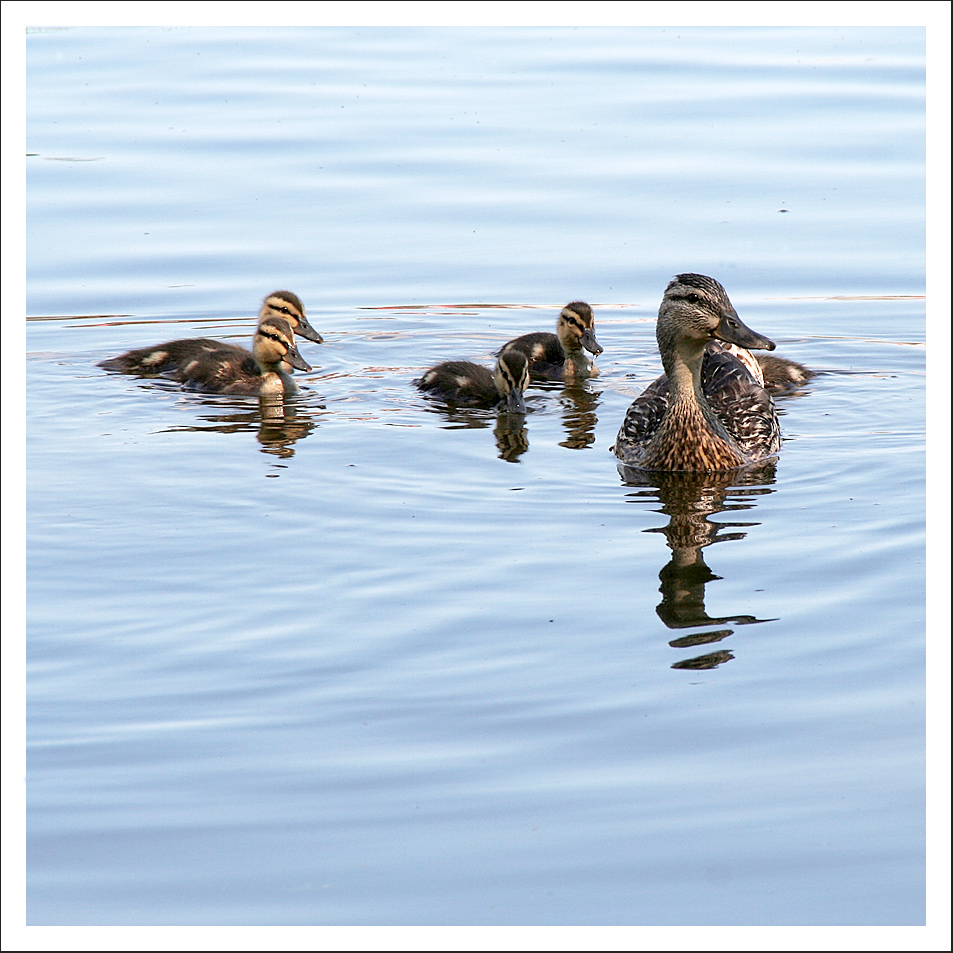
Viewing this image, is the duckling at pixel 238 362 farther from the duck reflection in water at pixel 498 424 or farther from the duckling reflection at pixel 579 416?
the duckling reflection at pixel 579 416

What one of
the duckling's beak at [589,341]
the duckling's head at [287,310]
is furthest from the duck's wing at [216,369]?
the duckling's beak at [589,341]

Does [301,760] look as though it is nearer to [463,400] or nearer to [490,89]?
[463,400]

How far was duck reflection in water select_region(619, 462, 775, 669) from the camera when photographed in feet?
15.7

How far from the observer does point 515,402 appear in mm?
7586

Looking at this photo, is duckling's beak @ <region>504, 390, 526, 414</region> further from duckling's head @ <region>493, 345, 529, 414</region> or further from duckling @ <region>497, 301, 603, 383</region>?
duckling @ <region>497, 301, 603, 383</region>

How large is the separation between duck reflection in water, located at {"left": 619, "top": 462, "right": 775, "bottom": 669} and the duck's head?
56cm

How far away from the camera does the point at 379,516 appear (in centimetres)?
586

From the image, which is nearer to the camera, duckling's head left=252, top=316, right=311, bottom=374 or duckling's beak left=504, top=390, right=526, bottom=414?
duckling's beak left=504, top=390, right=526, bottom=414

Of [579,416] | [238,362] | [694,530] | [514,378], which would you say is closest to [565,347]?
[579,416]

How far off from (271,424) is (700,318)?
212 centimetres

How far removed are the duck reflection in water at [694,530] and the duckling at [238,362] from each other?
6.99 ft

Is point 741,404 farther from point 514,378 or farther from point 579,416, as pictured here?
point 514,378

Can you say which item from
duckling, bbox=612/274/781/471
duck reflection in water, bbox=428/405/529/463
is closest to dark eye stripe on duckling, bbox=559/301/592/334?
duck reflection in water, bbox=428/405/529/463

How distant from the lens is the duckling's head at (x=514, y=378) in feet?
24.8
